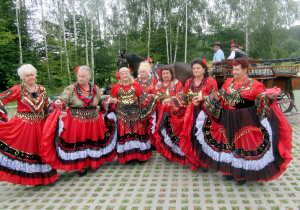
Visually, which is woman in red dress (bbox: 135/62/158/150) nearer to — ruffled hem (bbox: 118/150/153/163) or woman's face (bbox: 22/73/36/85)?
ruffled hem (bbox: 118/150/153/163)

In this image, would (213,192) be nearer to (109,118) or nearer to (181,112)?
(181,112)

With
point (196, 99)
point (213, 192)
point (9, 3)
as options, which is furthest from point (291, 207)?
point (9, 3)

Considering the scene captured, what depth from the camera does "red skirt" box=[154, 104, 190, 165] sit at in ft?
12.9

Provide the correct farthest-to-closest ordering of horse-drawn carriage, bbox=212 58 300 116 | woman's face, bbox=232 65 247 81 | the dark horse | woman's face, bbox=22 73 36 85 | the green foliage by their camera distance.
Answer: the green foliage → horse-drawn carriage, bbox=212 58 300 116 → the dark horse → woman's face, bbox=22 73 36 85 → woman's face, bbox=232 65 247 81

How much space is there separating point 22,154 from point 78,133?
86cm

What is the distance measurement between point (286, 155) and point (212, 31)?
2342 cm

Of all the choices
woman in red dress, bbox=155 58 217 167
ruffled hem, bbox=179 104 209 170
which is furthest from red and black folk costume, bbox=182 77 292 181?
woman in red dress, bbox=155 58 217 167

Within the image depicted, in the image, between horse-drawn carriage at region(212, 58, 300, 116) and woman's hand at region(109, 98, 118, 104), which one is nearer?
woman's hand at region(109, 98, 118, 104)

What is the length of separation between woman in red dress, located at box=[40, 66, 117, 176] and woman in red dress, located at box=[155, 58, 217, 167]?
1.01m

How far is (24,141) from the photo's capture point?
3.26 m

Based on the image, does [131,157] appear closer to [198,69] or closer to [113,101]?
[113,101]

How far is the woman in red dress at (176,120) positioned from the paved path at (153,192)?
32 centimetres

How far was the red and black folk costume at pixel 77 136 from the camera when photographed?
3324 mm

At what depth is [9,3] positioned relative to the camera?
18219mm
